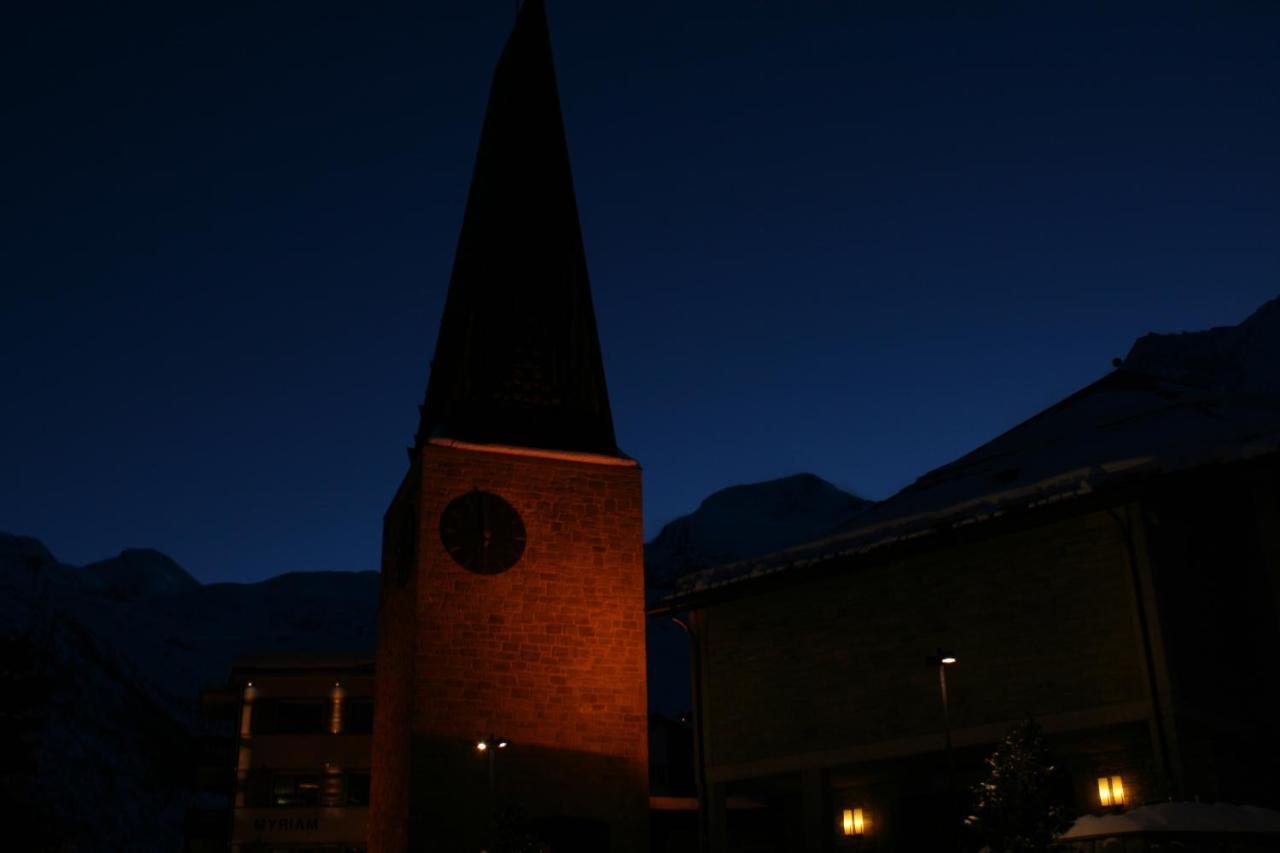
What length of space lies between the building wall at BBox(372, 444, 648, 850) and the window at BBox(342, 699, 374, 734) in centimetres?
1871

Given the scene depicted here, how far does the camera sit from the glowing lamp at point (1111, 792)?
22062 millimetres

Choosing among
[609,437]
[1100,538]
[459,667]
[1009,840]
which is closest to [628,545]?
[609,437]

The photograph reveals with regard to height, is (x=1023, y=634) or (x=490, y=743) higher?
(x=1023, y=634)

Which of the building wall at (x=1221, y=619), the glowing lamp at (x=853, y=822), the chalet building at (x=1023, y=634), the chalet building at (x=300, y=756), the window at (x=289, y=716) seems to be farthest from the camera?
the window at (x=289, y=716)

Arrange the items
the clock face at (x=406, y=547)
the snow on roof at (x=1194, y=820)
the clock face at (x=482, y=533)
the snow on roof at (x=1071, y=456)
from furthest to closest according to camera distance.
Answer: the clock face at (x=406, y=547), the clock face at (x=482, y=533), the snow on roof at (x=1071, y=456), the snow on roof at (x=1194, y=820)

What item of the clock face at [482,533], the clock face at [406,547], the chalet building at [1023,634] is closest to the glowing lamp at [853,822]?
the chalet building at [1023,634]

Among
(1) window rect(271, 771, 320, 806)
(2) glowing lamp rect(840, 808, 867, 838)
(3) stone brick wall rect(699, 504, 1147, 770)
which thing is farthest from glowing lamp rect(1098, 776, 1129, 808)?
(1) window rect(271, 771, 320, 806)

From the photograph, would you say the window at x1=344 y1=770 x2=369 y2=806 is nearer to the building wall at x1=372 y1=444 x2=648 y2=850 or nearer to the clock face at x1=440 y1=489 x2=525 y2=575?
the building wall at x1=372 y1=444 x2=648 y2=850

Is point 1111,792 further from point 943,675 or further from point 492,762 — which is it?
point 492,762

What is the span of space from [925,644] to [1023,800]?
5314 mm

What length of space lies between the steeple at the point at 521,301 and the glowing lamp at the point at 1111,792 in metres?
13.7

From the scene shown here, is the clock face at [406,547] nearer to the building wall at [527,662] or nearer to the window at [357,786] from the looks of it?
the building wall at [527,662]

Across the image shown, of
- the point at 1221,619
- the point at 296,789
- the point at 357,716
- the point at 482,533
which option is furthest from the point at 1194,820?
the point at 296,789

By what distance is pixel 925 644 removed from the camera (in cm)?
2342
